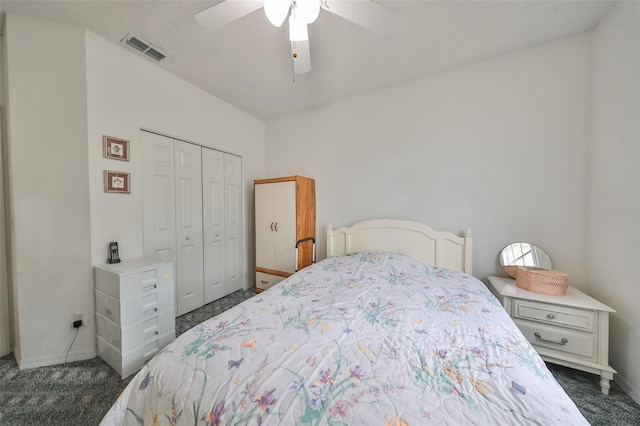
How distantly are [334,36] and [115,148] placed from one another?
2071mm

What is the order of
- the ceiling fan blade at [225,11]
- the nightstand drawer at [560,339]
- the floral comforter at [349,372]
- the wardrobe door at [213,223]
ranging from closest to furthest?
1. the floral comforter at [349,372]
2. the ceiling fan blade at [225,11]
3. the nightstand drawer at [560,339]
4. the wardrobe door at [213,223]

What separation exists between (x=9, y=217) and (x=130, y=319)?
126 centimetres

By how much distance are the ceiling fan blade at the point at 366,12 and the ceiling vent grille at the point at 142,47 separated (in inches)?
64.3

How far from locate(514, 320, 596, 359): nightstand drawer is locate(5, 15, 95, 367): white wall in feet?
11.2

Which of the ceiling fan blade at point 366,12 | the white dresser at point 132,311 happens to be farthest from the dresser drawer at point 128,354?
the ceiling fan blade at point 366,12

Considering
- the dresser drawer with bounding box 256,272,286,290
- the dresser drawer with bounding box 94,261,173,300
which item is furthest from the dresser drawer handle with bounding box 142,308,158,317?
the dresser drawer with bounding box 256,272,286,290

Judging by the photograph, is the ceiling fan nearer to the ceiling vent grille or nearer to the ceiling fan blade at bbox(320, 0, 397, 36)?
the ceiling fan blade at bbox(320, 0, 397, 36)

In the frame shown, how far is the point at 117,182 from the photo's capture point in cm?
195

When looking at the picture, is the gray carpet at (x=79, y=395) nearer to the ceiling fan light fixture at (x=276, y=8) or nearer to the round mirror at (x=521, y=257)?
the round mirror at (x=521, y=257)

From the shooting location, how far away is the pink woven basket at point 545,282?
1654 mm

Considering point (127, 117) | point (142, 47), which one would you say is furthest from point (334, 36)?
point (127, 117)

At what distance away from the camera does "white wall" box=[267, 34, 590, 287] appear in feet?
6.21

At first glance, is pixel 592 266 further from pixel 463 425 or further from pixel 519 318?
pixel 463 425

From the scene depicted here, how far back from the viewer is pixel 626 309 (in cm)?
148
